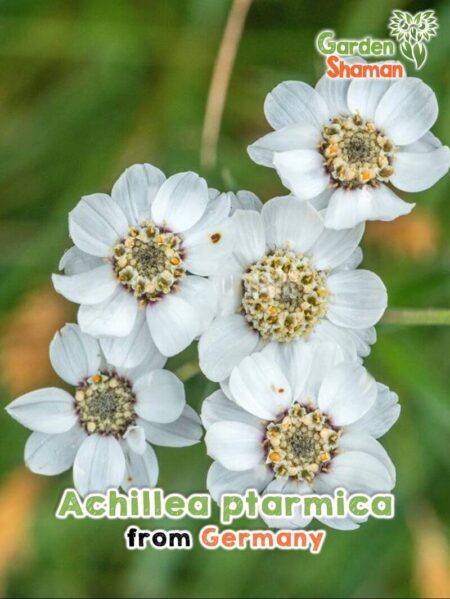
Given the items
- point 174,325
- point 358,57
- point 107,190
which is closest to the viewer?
point 174,325

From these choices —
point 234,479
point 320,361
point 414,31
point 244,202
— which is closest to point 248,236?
point 244,202

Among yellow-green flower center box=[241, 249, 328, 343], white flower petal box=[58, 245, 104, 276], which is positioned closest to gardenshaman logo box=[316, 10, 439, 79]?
yellow-green flower center box=[241, 249, 328, 343]

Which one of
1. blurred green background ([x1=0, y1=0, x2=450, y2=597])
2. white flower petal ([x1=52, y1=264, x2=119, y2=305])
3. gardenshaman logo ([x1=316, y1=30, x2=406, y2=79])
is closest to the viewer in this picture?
white flower petal ([x1=52, y1=264, x2=119, y2=305])

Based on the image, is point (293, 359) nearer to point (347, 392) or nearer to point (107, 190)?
point (347, 392)

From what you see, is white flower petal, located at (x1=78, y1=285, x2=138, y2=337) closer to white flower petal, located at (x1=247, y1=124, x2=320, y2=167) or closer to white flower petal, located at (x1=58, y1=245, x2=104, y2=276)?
white flower petal, located at (x1=58, y1=245, x2=104, y2=276)

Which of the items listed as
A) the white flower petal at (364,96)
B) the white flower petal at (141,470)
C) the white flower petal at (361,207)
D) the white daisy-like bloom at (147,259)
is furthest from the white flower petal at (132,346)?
the white flower petal at (364,96)

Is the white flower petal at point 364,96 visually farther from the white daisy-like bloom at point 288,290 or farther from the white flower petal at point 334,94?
the white daisy-like bloom at point 288,290
